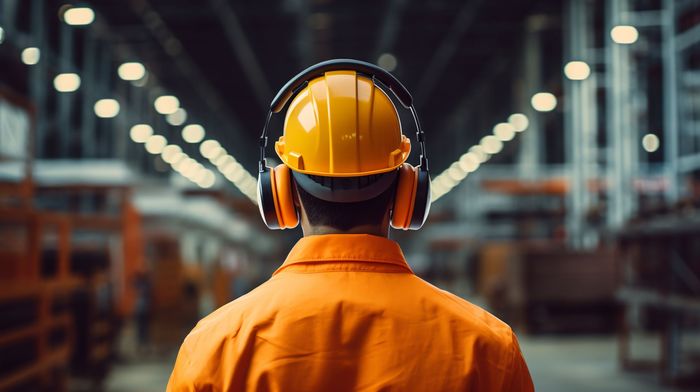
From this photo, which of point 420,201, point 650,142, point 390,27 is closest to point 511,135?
point 390,27

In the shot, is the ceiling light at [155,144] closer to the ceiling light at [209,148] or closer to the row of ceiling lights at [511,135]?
the ceiling light at [209,148]

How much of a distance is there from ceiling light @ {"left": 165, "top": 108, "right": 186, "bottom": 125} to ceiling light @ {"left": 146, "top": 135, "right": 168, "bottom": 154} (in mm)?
1114

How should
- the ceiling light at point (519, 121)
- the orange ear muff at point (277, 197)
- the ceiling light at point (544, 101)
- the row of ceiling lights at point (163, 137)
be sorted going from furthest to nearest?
the ceiling light at point (519, 121), the ceiling light at point (544, 101), the row of ceiling lights at point (163, 137), the orange ear muff at point (277, 197)

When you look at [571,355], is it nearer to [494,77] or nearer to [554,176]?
[554,176]

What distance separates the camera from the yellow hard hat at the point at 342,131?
6.01 ft

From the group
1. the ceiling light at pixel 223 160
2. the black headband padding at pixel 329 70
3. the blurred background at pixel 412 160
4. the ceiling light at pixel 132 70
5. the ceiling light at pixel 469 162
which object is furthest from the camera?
the ceiling light at pixel 223 160

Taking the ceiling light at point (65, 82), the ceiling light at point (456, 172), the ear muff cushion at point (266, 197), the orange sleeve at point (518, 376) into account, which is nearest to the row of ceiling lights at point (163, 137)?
the ceiling light at point (65, 82)

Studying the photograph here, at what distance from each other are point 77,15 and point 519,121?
15.5 metres

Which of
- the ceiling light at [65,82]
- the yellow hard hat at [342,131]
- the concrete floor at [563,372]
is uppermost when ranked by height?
the ceiling light at [65,82]

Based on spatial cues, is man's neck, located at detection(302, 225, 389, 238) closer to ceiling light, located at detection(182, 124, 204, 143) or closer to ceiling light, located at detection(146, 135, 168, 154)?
ceiling light, located at detection(146, 135, 168, 154)

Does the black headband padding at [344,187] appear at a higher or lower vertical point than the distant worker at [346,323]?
higher

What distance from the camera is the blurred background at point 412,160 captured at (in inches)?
350

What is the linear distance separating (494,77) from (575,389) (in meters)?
22.5

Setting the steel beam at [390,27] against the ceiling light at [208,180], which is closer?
the steel beam at [390,27]
